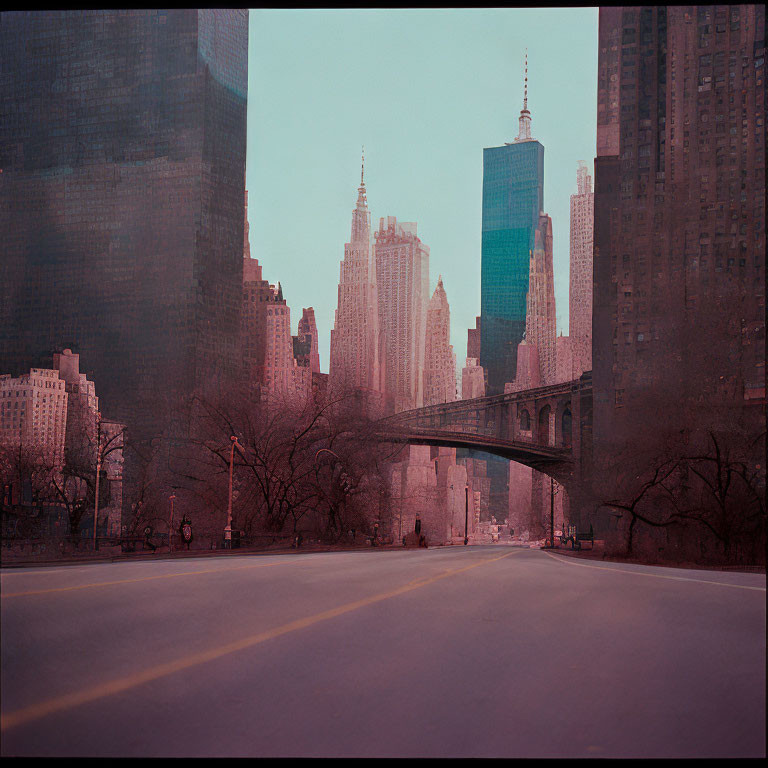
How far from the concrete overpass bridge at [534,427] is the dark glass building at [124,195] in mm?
45154

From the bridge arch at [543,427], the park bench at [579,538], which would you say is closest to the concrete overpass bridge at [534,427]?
the bridge arch at [543,427]

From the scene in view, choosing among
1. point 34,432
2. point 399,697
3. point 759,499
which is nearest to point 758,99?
point 759,499

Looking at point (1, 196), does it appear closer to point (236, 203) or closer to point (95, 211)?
point (95, 211)

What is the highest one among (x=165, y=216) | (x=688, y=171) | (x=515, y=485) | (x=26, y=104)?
(x=26, y=104)

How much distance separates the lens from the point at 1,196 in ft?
522

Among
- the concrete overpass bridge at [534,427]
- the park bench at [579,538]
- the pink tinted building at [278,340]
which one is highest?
the pink tinted building at [278,340]

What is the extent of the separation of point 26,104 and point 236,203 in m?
45.3

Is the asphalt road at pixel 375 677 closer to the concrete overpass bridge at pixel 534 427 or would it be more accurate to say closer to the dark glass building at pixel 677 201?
the dark glass building at pixel 677 201

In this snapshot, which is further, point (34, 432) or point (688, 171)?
point (34, 432)

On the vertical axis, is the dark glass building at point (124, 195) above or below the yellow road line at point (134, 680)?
above

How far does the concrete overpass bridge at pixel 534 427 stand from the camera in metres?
88.8

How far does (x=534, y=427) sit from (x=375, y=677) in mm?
106513

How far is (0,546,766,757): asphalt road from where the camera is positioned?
3746 mm

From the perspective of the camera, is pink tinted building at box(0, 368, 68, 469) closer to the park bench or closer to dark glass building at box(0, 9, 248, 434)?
dark glass building at box(0, 9, 248, 434)
